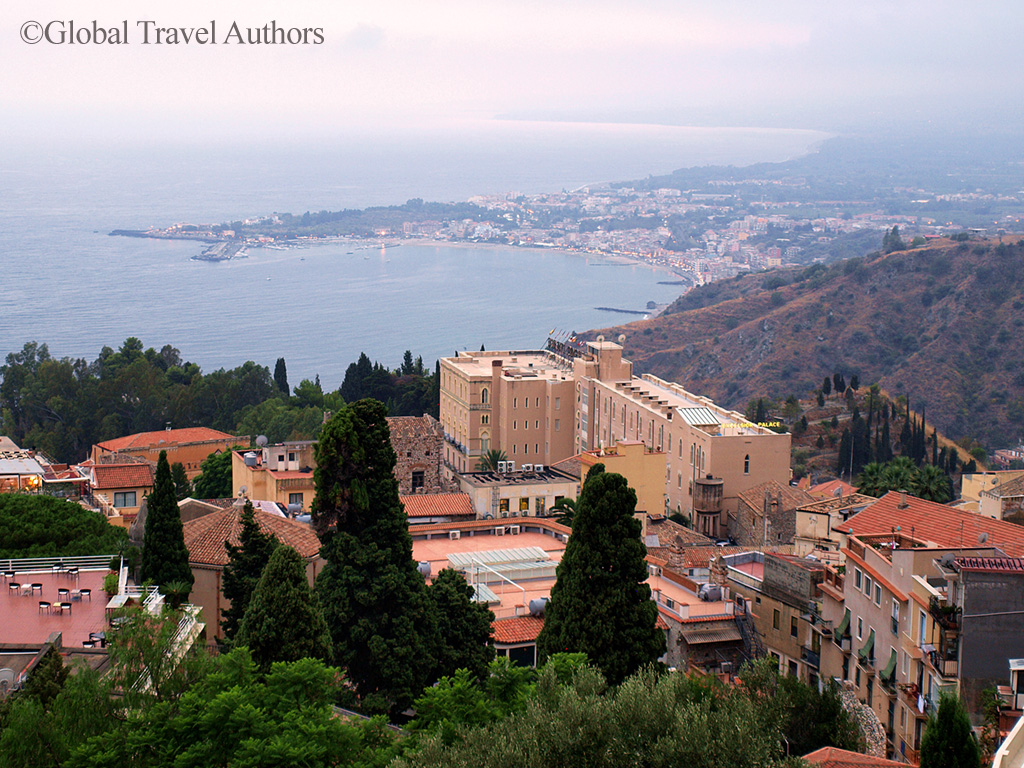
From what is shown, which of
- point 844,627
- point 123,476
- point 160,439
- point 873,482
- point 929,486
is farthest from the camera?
point 160,439

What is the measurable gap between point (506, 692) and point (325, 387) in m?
105

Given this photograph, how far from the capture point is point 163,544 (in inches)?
835

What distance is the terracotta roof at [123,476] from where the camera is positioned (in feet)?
140

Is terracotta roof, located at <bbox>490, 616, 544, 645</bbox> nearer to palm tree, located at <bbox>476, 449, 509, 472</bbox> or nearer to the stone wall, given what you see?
the stone wall

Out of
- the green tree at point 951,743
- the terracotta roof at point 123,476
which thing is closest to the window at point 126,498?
the terracotta roof at point 123,476

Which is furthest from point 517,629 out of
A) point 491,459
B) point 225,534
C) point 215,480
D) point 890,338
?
point 890,338

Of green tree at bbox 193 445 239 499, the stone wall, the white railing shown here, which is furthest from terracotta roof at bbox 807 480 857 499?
the white railing

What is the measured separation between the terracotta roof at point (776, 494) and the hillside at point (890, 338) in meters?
57.9

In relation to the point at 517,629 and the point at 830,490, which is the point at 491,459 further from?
the point at 517,629

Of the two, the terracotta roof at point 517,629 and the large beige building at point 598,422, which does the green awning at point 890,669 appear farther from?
the large beige building at point 598,422

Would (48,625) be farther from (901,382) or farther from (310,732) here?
(901,382)

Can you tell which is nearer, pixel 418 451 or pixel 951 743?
pixel 951 743

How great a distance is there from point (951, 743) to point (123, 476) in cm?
3361

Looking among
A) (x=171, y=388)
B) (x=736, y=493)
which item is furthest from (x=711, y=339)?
(x=736, y=493)
